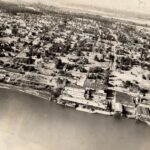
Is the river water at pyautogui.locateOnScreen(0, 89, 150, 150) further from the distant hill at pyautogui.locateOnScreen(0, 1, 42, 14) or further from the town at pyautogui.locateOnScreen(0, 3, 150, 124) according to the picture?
the distant hill at pyautogui.locateOnScreen(0, 1, 42, 14)

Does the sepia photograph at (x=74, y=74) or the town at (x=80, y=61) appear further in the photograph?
the town at (x=80, y=61)

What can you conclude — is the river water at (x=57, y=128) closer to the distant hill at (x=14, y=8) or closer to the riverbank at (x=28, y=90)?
the riverbank at (x=28, y=90)

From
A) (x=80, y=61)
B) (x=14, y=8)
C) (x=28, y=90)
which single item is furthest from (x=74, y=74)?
(x=14, y=8)

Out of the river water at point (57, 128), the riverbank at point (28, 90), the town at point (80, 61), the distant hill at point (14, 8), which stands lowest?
the river water at point (57, 128)

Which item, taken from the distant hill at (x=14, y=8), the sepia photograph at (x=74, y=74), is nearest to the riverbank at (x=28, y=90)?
the sepia photograph at (x=74, y=74)

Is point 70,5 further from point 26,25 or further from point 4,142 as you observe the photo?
point 4,142

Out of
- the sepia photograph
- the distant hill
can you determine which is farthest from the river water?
the distant hill

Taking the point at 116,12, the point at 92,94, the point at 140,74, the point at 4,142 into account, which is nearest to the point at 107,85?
the point at 92,94

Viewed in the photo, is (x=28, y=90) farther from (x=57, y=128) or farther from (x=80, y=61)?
(x=80, y=61)

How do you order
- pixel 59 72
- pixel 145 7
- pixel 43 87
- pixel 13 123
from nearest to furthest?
pixel 13 123, pixel 43 87, pixel 59 72, pixel 145 7
